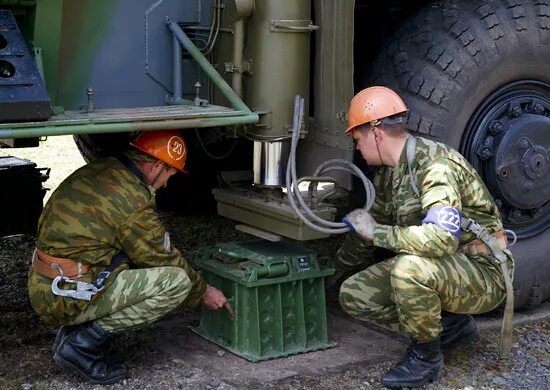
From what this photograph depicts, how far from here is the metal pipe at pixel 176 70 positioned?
4.30 m

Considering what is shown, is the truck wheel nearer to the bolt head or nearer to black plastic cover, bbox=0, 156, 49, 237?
the bolt head

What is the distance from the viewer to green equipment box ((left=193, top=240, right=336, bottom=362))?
4.41m

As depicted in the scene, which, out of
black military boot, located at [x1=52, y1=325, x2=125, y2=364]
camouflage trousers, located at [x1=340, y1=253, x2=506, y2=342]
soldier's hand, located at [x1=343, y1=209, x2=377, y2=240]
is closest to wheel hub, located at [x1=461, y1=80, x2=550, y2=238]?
camouflage trousers, located at [x1=340, y1=253, x2=506, y2=342]

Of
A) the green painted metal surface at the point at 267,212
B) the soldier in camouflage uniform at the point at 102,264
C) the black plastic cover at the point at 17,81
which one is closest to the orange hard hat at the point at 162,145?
the soldier in camouflage uniform at the point at 102,264

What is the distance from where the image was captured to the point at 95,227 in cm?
412

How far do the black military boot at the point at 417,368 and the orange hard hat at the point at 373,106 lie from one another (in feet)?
2.97

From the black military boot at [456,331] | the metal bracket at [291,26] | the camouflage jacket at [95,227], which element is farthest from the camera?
the black military boot at [456,331]

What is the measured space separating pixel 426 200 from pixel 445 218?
12cm

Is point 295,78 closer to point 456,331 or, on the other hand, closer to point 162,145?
point 162,145

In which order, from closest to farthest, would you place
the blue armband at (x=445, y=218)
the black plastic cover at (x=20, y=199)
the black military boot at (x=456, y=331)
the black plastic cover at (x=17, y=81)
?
the black plastic cover at (x=17, y=81), the blue armband at (x=445, y=218), the black military boot at (x=456, y=331), the black plastic cover at (x=20, y=199)

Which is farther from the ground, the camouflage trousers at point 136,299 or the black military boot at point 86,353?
the camouflage trousers at point 136,299

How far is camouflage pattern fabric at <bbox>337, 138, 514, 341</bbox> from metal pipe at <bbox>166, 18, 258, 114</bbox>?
0.69m

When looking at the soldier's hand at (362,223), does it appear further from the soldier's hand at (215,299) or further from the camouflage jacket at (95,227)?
the camouflage jacket at (95,227)

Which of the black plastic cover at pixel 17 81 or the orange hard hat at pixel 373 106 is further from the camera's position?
the orange hard hat at pixel 373 106
